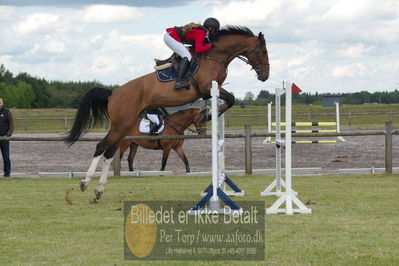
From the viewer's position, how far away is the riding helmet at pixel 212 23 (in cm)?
973

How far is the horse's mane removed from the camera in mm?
9891

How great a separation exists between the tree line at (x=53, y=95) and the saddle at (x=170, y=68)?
4946 cm

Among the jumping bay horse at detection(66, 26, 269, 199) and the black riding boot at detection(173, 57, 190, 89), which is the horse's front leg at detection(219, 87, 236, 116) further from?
the black riding boot at detection(173, 57, 190, 89)

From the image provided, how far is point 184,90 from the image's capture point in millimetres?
9633

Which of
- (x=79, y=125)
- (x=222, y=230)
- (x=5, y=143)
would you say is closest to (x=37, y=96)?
(x=5, y=143)

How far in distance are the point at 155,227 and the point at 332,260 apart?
2.21 meters

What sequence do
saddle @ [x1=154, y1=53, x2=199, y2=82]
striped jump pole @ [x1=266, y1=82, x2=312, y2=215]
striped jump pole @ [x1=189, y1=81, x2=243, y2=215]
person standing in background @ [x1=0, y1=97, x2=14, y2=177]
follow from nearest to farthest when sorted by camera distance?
striped jump pole @ [x1=189, y1=81, x2=243, y2=215]
striped jump pole @ [x1=266, y1=82, x2=312, y2=215]
saddle @ [x1=154, y1=53, x2=199, y2=82]
person standing in background @ [x1=0, y1=97, x2=14, y2=177]

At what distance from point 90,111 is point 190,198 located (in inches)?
86.8

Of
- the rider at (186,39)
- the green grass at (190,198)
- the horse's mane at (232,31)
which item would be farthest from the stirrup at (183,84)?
the green grass at (190,198)

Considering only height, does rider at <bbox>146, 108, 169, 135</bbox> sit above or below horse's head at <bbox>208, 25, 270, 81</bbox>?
below

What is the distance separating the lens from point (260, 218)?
26.7ft

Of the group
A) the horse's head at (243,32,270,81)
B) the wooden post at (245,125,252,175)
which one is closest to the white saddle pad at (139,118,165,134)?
the wooden post at (245,125,252,175)

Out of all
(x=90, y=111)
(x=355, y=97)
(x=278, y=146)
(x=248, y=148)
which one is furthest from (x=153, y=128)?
(x=355, y=97)

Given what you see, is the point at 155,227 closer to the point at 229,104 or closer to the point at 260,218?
the point at 260,218
